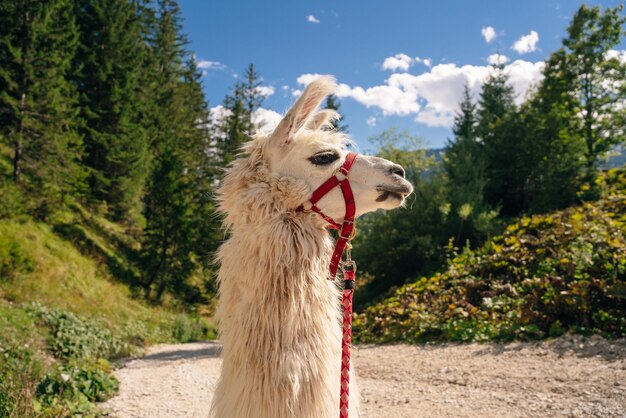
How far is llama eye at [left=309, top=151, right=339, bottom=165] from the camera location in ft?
7.98

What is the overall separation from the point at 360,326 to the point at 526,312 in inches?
222

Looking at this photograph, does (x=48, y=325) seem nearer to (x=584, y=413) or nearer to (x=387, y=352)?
(x=387, y=352)

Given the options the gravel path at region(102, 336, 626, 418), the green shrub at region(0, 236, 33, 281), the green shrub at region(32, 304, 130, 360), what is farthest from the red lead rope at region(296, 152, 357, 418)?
the green shrub at region(0, 236, 33, 281)

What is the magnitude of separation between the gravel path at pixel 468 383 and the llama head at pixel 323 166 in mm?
4674

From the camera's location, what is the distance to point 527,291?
10.9 m

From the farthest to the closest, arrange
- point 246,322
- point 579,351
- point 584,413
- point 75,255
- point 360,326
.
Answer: point 75,255, point 360,326, point 579,351, point 584,413, point 246,322

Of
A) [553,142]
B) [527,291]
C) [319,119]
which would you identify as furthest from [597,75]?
[319,119]

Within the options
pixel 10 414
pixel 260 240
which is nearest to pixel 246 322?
pixel 260 240

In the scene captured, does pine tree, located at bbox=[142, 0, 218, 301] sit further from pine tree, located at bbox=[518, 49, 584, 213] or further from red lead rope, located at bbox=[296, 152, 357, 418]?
red lead rope, located at bbox=[296, 152, 357, 418]

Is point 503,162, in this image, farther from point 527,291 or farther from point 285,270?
point 285,270

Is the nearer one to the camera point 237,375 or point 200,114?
point 237,375

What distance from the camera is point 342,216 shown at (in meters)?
2.40

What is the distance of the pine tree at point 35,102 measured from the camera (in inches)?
754

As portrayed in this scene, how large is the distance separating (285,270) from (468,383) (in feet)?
20.3
